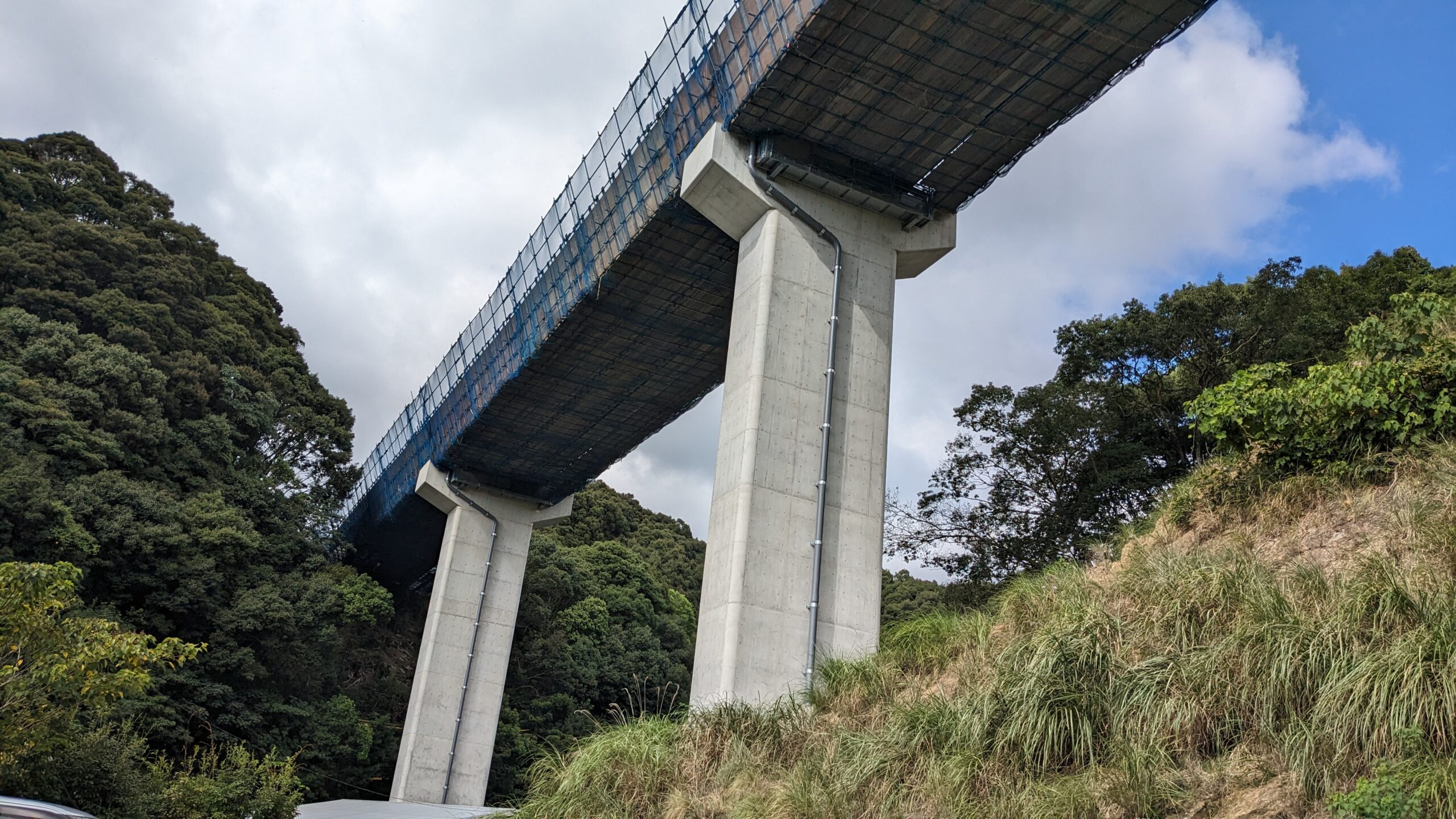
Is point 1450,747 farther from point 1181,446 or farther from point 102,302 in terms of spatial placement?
point 102,302

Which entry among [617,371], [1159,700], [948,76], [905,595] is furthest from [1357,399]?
[905,595]

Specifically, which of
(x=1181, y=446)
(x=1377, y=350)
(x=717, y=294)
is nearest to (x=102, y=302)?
(x=717, y=294)

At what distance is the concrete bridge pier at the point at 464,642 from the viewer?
3155 centimetres

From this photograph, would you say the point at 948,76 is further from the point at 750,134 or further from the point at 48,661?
the point at 48,661

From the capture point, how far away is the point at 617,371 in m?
26.3

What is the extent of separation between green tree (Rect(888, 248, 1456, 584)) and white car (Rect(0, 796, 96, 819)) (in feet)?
65.8

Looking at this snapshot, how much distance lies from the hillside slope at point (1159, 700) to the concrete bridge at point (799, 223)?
10.4 feet

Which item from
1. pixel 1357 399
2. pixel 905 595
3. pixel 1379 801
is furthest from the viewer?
pixel 905 595

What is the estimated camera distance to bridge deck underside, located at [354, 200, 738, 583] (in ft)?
68.8

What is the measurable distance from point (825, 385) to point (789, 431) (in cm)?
106

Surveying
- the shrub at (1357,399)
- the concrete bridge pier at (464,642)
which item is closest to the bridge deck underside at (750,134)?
the concrete bridge pier at (464,642)

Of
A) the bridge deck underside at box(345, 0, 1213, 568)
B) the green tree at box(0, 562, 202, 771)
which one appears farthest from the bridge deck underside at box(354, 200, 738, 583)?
the green tree at box(0, 562, 202, 771)

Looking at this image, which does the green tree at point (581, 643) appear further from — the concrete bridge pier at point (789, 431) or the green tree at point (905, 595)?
the concrete bridge pier at point (789, 431)

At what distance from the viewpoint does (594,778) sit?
461 inches
